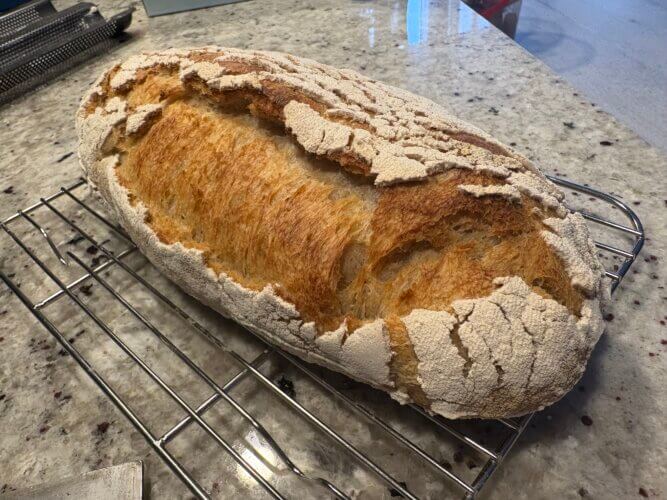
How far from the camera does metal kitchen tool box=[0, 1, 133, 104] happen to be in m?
1.92

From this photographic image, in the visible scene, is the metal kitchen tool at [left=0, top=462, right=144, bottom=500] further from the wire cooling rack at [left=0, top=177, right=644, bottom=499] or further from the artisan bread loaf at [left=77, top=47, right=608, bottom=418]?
the artisan bread loaf at [left=77, top=47, right=608, bottom=418]

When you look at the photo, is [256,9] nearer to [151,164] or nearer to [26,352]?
[151,164]

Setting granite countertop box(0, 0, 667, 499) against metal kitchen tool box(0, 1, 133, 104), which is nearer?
granite countertop box(0, 0, 667, 499)

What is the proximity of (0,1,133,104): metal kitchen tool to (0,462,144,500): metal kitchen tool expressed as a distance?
1655 millimetres

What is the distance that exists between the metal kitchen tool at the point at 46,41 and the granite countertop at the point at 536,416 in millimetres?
88

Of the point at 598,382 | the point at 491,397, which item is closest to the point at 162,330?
the point at 491,397

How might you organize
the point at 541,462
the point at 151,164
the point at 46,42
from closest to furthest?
the point at 541,462
the point at 151,164
the point at 46,42

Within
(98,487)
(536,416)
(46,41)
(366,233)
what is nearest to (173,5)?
(46,41)

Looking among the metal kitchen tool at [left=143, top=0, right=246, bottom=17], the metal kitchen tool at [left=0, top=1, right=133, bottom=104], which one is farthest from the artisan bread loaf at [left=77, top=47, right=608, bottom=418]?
the metal kitchen tool at [left=143, top=0, right=246, bottom=17]

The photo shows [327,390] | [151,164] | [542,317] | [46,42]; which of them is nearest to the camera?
[542,317]

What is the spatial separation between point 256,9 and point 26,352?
204cm

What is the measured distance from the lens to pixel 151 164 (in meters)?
1.05

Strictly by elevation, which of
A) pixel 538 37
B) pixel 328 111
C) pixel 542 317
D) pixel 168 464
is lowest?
pixel 538 37

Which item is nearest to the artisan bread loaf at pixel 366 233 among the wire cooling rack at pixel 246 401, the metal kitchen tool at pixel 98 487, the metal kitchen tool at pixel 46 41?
the wire cooling rack at pixel 246 401
